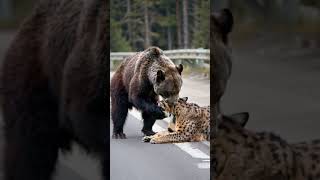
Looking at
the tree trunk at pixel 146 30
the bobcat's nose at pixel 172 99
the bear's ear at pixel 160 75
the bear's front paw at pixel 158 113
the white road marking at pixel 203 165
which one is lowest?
the white road marking at pixel 203 165

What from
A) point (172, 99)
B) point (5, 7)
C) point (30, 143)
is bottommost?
point (30, 143)

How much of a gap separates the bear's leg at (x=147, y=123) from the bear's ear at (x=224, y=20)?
714mm

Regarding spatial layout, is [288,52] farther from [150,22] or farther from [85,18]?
[85,18]

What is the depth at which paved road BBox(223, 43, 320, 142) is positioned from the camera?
343 cm

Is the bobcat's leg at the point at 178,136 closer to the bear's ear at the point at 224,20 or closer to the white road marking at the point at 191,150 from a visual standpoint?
the white road marking at the point at 191,150

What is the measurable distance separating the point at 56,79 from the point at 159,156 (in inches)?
32.0

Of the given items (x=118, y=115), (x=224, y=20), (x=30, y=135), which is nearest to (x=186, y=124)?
(x=118, y=115)

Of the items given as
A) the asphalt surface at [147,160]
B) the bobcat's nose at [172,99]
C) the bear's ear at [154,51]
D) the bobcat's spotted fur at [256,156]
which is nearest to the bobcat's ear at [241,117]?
the bobcat's spotted fur at [256,156]

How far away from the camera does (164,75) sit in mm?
3371

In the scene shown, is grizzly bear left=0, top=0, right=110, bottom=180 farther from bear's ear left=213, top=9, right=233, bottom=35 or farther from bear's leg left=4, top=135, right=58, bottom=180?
bear's ear left=213, top=9, right=233, bottom=35

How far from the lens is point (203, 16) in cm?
334

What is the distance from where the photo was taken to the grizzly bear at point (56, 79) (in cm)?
333

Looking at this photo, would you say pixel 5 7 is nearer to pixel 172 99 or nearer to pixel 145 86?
pixel 145 86

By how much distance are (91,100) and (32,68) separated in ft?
1.38
